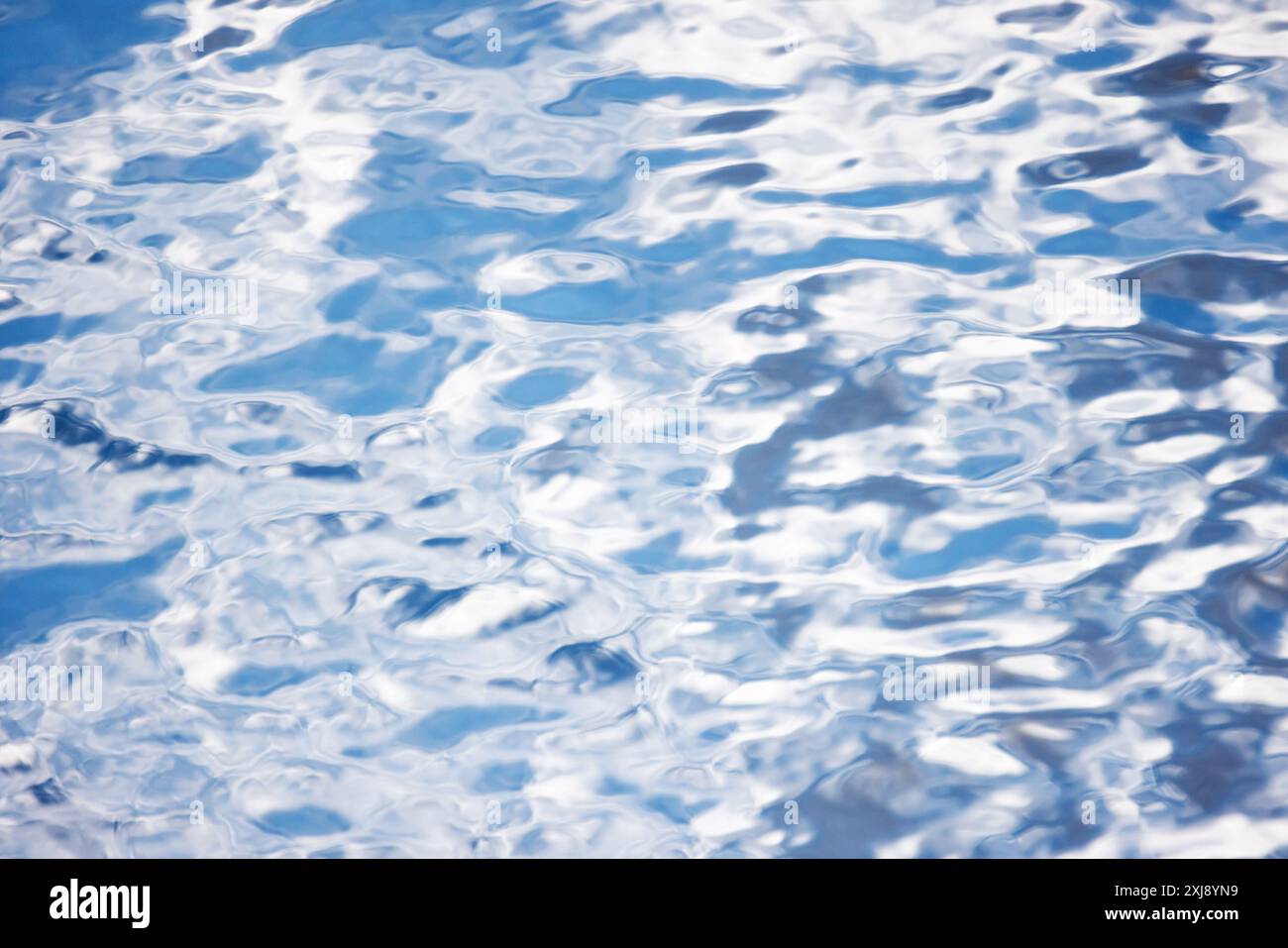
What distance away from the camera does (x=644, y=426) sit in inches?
59.2

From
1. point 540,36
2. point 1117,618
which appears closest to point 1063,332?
point 1117,618

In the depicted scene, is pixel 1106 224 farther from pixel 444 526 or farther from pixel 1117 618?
pixel 444 526

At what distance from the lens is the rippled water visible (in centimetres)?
140

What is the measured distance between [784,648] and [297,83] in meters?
1.24

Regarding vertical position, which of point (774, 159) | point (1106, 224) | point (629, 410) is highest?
point (774, 159)

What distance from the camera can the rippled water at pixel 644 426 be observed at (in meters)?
1.40

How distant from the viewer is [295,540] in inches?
58.0

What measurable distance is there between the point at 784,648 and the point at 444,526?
0.56 m
